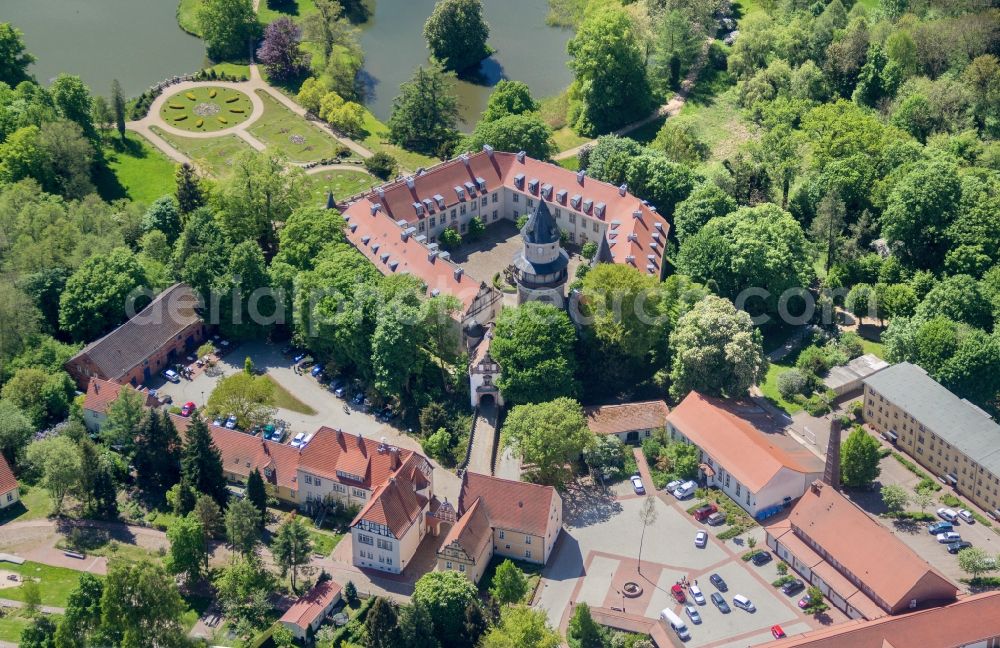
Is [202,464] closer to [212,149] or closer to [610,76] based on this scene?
[212,149]

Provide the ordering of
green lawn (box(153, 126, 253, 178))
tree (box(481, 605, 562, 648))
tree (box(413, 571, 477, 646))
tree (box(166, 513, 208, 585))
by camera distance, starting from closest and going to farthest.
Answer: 1. tree (box(481, 605, 562, 648))
2. tree (box(413, 571, 477, 646))
3. tree (box(166, 513, 208, 585))
4. green lawn (box(153, 126, 253, 178))

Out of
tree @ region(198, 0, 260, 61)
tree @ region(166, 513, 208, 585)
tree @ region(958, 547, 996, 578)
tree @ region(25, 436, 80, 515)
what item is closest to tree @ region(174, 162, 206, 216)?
tree @ region(25, 436, 80, 515)

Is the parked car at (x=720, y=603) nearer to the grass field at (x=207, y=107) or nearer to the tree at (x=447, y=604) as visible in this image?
the tree at (x=447, y=604)

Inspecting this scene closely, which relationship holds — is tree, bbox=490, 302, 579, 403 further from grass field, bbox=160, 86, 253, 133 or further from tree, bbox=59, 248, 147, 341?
grass field, bbox=160, 86, 253, 133

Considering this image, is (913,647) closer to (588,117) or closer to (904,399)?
(904,399)

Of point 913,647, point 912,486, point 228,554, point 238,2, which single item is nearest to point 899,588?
point 913,647
